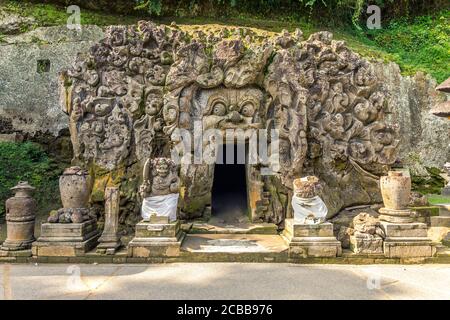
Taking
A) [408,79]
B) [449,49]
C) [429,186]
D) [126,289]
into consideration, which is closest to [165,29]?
[126,289]

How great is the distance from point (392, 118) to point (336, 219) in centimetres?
623

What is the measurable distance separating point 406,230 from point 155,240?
15.0ft

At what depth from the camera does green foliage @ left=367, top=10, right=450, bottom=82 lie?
14.7 metres

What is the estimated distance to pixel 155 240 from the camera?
705cm

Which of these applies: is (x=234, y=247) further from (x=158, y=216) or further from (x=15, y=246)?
(x=15, y=246)

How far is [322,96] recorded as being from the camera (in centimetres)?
941

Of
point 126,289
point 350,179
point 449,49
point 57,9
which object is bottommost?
point 126,289

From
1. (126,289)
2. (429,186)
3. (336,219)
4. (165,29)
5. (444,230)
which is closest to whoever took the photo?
(126,289)

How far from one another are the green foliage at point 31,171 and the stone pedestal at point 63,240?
14.3ft

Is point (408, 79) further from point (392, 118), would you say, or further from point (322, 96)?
point (322, 96)

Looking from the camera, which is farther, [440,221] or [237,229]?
[440,221]

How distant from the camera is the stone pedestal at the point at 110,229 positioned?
23.3 ft

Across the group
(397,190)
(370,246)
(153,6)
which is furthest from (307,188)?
(153,6)

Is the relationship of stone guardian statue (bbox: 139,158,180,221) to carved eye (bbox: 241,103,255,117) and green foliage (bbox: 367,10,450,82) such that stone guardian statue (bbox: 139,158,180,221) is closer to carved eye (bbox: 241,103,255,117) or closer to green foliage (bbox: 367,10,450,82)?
carved eye (bbox: 241,103,255,117)
